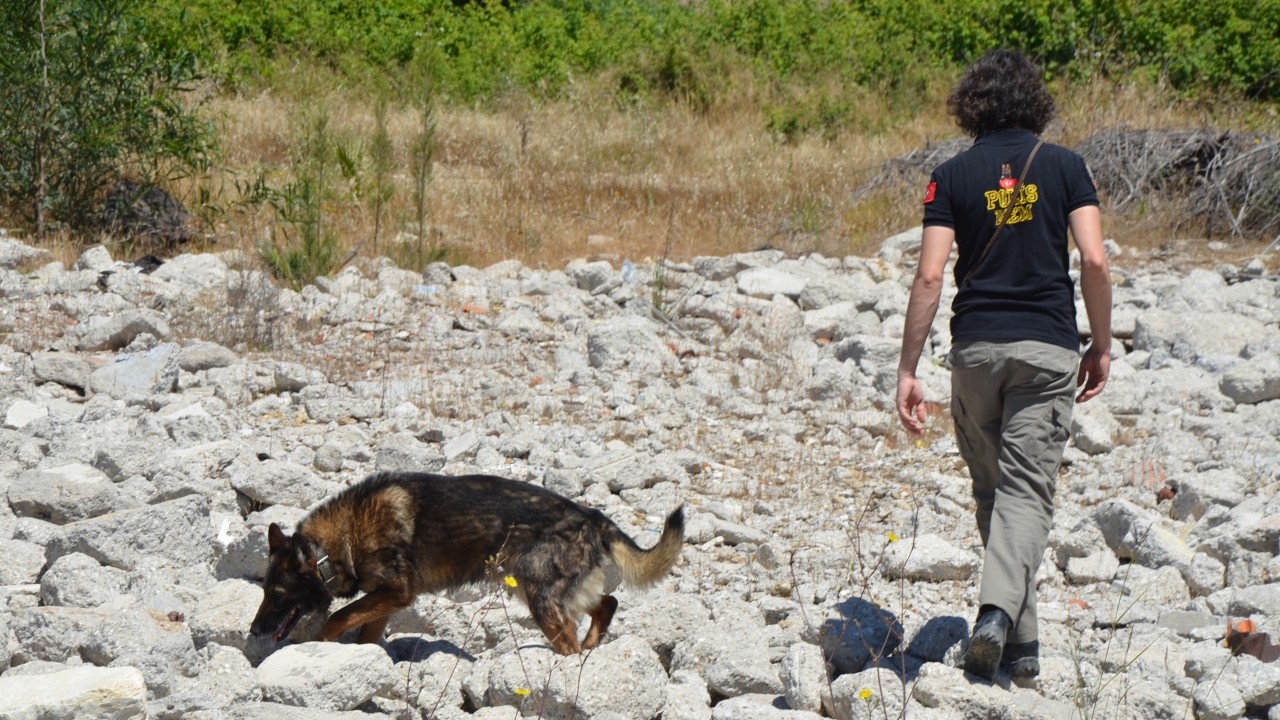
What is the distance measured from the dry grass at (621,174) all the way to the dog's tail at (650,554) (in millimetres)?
7026

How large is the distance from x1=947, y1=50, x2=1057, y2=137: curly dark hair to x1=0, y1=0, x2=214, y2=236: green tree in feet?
28.0

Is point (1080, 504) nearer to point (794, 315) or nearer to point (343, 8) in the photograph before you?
point (794, 315)

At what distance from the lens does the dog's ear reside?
4.18 metres

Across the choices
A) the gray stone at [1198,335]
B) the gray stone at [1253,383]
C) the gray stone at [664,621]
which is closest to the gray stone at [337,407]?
the gray stone at [664,621]

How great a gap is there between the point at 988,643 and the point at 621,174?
11.4 meters

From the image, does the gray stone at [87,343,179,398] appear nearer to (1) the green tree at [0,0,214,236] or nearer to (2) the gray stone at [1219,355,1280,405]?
(1) the green tree at [0,0,214,236]

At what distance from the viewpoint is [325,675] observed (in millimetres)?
3553

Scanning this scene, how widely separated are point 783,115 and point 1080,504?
11115mm

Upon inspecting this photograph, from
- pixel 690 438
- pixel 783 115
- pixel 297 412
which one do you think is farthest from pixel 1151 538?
pixel 783 115

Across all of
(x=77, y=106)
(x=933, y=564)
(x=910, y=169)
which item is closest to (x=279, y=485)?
(x=933, y=564)

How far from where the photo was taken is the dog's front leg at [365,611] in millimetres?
4160

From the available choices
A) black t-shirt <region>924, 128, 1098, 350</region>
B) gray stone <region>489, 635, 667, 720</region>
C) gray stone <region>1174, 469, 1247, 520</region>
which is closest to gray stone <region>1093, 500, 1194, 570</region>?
gray stone <region>1174, 469, 1247, 520</region>

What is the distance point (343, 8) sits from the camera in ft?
68.9

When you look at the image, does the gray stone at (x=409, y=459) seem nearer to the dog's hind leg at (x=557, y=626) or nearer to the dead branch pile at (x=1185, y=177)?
the dog's hind leg at (x=557, y=626)
